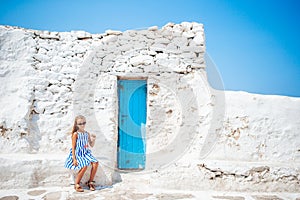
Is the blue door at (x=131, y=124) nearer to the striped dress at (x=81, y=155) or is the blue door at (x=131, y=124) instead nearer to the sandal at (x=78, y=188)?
the striped dress at (x=81, y=155)

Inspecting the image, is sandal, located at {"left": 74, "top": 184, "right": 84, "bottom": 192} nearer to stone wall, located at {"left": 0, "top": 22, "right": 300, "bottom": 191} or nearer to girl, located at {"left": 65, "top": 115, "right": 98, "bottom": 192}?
girl, located at {"left": 65, "top": 115, "right": 98, "bottom": 192}

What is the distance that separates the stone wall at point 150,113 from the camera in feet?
12.7

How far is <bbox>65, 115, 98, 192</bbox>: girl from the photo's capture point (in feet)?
12.4

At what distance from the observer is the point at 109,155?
171 inches

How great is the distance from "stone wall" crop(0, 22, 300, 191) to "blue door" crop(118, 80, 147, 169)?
0.20 m

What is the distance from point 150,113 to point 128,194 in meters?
1.66

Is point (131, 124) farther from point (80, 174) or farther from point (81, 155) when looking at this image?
point (80, 174)

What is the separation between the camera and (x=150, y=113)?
4.70 metres

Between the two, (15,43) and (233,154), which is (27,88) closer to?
(15,43)

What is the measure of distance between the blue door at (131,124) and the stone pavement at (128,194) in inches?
38.7

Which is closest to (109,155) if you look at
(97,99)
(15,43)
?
(97,99)

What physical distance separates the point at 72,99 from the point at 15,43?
1.65 metres

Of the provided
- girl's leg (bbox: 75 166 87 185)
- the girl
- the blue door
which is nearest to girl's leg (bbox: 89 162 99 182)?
the girl

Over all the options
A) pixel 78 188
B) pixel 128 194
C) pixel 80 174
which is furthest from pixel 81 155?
pixel 128 194
